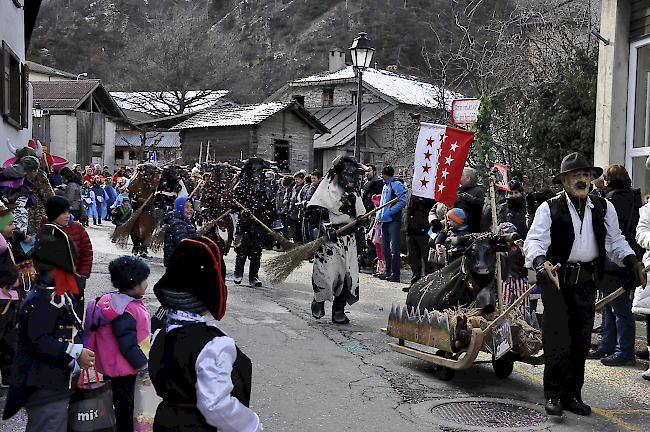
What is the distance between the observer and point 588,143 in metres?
15.1

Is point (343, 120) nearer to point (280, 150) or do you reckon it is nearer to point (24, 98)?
point (280, 150)

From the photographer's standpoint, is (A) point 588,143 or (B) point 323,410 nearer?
(B) point 323,410

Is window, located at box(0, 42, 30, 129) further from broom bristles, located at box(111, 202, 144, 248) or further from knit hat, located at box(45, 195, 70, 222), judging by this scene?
knit hat, located at box(45, 195, 70, 222)

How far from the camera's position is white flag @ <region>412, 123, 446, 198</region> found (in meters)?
8.02

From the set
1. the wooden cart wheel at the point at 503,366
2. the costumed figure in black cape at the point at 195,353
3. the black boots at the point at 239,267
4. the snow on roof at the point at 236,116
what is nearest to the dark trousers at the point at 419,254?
the black boots at the point at 239,267

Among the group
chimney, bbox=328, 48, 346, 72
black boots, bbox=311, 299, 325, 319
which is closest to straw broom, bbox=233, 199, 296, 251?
black boots, bbox=311, 299, 325, 319

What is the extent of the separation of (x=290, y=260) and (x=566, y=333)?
5.01 meters

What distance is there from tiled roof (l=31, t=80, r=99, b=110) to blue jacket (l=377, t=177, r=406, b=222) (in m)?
35.4

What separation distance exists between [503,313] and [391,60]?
52.5m

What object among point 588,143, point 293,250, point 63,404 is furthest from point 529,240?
point 588,143

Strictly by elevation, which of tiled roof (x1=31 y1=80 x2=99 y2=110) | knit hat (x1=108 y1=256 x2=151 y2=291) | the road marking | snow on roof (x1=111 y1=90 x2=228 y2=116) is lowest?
the road marking

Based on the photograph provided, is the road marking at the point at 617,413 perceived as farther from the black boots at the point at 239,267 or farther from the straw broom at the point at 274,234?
the black boots at the point at 239,267

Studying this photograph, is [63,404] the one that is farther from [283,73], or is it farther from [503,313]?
[283,73]

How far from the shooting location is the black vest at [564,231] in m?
6.13
